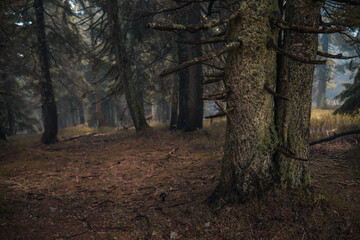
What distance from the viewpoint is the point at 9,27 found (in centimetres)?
1134

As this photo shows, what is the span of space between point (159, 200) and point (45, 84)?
416 inches

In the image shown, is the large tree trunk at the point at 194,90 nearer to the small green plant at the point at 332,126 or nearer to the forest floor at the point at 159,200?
the forest floor at the point at 159,200

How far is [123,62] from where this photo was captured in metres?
10.8

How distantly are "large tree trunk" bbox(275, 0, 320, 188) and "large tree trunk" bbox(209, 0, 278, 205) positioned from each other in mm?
187

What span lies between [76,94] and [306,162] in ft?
79.9

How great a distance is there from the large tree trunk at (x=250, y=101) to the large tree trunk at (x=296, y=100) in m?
0.19

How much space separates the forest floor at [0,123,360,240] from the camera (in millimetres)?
3053

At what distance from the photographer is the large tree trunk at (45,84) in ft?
36.8

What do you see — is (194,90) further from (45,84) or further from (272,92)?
(45,84)

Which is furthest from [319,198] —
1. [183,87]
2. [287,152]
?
[183,87]

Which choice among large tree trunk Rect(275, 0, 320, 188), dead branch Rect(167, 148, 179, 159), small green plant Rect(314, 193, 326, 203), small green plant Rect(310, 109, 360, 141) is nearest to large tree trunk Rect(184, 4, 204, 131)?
Answer: dead branch Rect(167, 148, 179, 159)

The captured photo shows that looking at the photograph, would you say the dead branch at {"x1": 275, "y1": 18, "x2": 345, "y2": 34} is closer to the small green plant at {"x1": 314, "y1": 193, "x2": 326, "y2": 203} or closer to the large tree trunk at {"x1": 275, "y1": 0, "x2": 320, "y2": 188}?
the large tree trunk at {"x1": 275, "y1": 0, "x2": 320, "y2": 188}

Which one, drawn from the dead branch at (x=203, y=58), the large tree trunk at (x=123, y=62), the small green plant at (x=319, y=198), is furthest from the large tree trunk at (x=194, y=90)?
the small green plant at (x=319, y=198)

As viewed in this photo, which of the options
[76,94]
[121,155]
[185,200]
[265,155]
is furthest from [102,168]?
[76,94]
